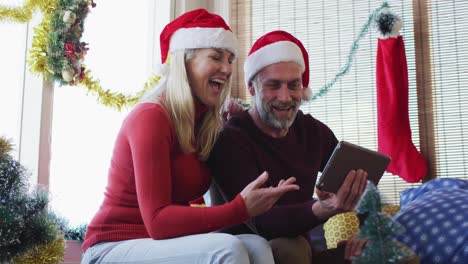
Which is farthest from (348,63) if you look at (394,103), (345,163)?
(345,163)

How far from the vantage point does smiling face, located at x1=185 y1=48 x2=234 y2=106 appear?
6.03 ft

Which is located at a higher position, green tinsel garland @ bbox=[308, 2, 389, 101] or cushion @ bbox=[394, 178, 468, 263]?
green tinsel garland @ bbox=[308, 2, 389, 101]

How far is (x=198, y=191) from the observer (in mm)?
1811

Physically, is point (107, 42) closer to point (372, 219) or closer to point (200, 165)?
point (200, 165)

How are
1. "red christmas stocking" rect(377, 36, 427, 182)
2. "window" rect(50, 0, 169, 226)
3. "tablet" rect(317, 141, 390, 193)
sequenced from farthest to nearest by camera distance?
"red christmas stocking" rect(377, 36, 427, 182), "window" rect(50, 0, 169, 226), "tablet" rect(317, 141, 390, 193)

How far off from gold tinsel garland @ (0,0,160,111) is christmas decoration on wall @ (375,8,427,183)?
3.85 feet

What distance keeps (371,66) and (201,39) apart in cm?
169

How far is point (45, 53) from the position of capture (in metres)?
2.46

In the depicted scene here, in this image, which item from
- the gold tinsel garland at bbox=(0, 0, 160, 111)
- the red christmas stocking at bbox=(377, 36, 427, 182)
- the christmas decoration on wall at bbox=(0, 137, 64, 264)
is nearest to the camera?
the christmas decoration on wall at bbox=(0, 137, 64, 264)

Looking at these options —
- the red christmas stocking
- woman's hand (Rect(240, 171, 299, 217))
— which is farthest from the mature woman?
the red christmas stocking

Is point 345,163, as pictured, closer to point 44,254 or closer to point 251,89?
point 251,89

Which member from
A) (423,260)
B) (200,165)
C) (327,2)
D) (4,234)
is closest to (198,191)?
(200,165)

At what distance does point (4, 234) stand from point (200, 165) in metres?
0.60

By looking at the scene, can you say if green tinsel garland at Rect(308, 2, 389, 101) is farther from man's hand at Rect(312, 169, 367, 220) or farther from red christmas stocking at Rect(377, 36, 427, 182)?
man's hand at Rect(312, 169, 367, 220)
